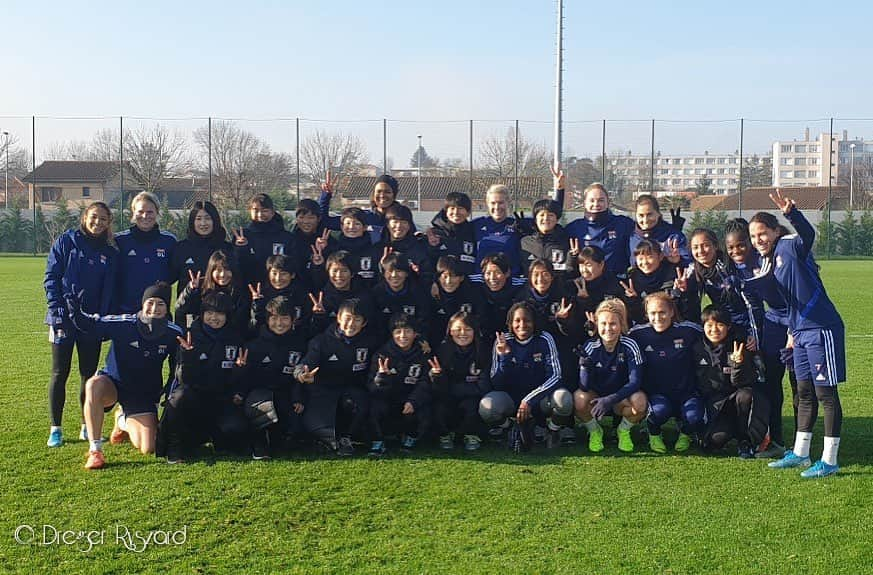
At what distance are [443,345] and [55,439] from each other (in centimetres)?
263

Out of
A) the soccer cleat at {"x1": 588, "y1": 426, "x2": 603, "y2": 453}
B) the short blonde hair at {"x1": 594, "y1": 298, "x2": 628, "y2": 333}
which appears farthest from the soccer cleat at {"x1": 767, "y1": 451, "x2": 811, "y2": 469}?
the short blonde hair at {"x1": 594, "y1": 298, "x2": 628, "y2": 333}

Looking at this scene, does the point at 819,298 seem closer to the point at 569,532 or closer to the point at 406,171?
the point at 569,532

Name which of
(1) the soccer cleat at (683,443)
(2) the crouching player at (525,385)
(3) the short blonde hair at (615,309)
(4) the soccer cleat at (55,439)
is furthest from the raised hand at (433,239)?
(4) the soccer cleat at (55,439)

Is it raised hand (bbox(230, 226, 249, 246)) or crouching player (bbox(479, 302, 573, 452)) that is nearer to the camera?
crouching player (bbox(479, 302, 573, 452))

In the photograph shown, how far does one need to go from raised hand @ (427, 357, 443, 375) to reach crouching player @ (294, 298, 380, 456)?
424 mm

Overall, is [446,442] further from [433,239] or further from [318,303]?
[433,239]

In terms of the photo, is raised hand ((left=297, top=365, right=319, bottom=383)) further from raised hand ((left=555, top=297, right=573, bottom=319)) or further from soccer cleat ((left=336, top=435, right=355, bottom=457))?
raised hand ((left=555, top=297, right=573, bottom=319))

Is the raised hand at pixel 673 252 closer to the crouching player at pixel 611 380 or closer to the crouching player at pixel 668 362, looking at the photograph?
the crouching player at pixel 668 362

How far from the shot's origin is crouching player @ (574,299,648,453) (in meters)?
5.50

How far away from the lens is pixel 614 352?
5.60 metres

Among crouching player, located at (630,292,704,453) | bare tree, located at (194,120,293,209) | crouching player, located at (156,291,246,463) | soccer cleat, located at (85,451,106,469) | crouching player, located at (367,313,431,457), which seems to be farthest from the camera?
bare tree, located at (194,120,293,209)

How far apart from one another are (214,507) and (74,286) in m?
2.10

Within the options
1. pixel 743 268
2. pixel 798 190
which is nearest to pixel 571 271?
pixel 743 268

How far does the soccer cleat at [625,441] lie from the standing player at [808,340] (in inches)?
34.3
